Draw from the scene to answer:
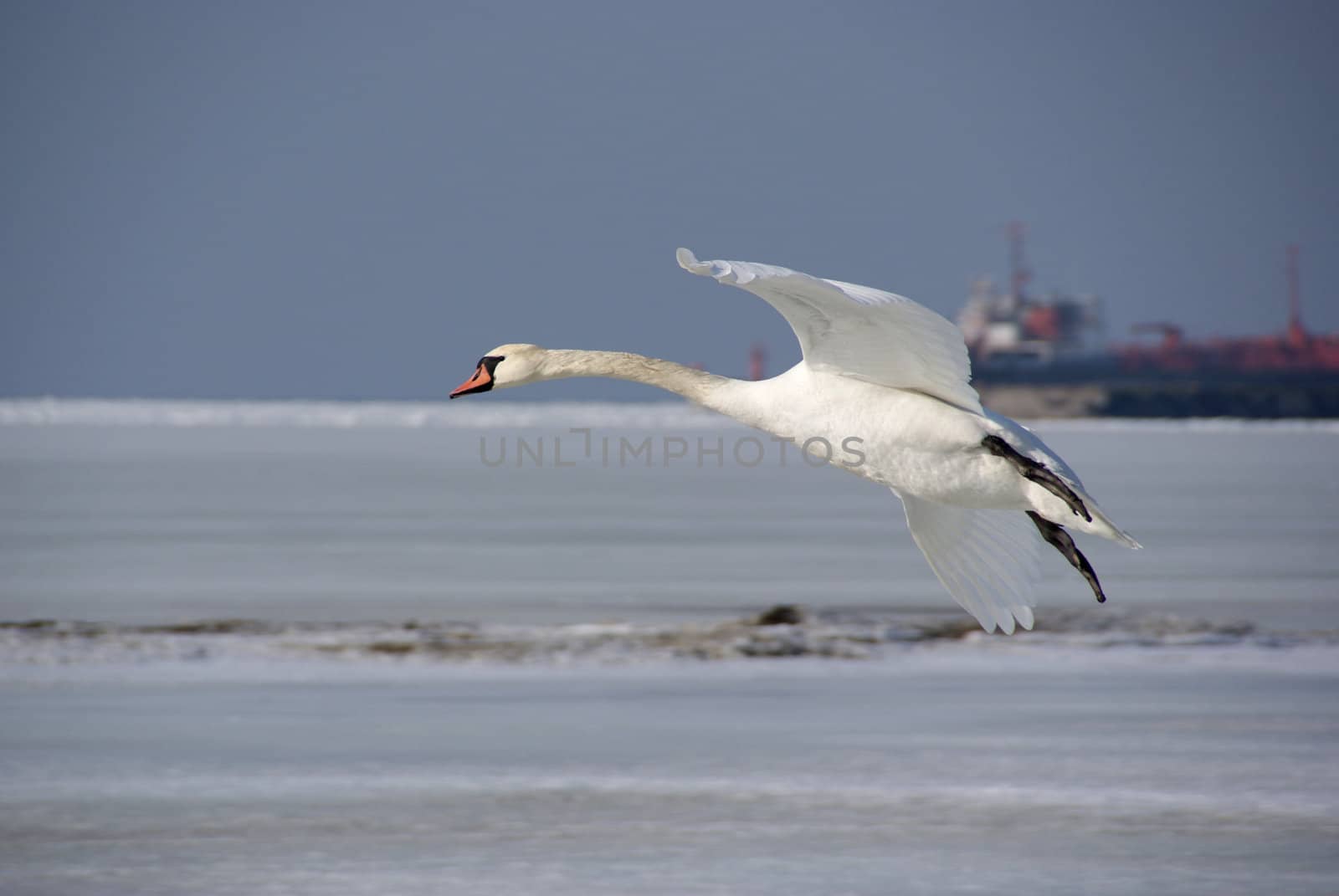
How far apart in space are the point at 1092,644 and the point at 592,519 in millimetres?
11243

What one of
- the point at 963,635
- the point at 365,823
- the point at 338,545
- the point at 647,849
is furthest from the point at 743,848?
the point at 338,545

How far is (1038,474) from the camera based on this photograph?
5953 mm

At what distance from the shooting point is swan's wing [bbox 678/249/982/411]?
584cm

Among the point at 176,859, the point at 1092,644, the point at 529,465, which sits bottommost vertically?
the point at 176,859

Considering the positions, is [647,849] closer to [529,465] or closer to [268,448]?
[529,465]

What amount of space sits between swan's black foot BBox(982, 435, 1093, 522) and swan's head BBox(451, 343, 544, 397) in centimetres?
178

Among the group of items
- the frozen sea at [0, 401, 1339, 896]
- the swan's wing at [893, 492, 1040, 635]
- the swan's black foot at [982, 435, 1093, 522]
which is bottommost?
the frozen sea at [0, 401, 1339, 896]

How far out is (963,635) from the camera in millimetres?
13422

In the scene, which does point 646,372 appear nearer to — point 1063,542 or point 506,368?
point 506,368

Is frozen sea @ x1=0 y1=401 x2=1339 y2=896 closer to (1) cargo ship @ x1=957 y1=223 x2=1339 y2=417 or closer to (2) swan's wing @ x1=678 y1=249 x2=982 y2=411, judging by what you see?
(2) swan's wing @ x1=678 y1=249 x2=982 y2=411

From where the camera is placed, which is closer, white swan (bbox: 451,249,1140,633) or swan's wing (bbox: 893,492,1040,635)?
white swan (bbox: 451,249,1140,633)

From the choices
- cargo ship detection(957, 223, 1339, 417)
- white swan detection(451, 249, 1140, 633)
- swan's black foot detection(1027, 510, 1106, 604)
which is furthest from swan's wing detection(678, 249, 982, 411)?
cargo ship detection(957, 223, 1339, 417)

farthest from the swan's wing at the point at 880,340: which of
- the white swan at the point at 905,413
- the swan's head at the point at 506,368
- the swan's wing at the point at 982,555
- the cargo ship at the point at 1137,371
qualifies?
the cargo ship at the point at 1137,371

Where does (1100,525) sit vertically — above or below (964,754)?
above
